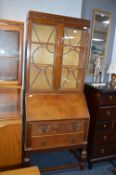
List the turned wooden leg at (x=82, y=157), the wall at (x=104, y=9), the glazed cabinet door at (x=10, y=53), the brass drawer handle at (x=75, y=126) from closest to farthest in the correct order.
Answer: the glazed cabinet door at (x=10, y=53) → the brass drawer handle at (x=75, y=126) → the turned wooden leg at (x=82, y=157) → the wall at (x=104, y=9)

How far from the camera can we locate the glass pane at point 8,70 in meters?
2.08

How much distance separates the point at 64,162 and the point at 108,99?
3.61 feet

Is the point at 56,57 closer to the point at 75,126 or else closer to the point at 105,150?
the point at 75,126

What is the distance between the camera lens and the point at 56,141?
7.07ft

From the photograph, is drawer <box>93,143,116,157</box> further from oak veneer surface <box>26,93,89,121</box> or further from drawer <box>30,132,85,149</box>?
oak veneer surface <box>26,93,89,121</box>

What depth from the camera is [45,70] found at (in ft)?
7.30

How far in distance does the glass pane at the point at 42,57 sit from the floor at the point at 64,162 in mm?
1066

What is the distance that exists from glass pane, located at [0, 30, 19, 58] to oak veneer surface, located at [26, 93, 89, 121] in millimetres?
543

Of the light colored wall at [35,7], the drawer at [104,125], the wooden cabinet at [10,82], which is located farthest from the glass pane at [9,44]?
the drawer at [104,125]

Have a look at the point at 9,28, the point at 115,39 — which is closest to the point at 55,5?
the point at 9,28

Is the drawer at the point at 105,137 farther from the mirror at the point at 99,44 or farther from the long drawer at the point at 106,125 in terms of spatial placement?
the mirror at the point at 99,44

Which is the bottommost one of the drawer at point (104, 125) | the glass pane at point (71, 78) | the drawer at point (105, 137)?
the drawer at point (105, 137)

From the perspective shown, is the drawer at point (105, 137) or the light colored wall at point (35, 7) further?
the drawer at point (105, 137)

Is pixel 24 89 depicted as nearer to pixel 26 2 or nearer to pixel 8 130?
pixel 8 130
